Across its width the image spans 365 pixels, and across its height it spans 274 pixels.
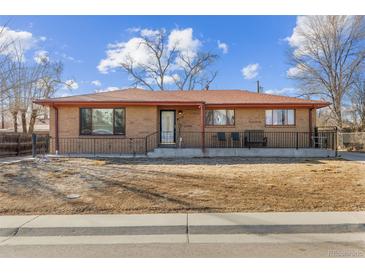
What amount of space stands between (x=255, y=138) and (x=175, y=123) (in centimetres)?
471

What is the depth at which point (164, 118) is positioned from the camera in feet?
54.2

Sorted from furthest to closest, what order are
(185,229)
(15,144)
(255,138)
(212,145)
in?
(15,144) → (212,145) → (255,138) → (185,229)

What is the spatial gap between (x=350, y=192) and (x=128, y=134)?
11.0 metres

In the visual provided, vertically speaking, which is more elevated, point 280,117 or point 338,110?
point 338,110

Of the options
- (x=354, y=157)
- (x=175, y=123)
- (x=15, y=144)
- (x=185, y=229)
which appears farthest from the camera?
(x=15, y=144)

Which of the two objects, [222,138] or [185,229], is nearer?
[185,229]

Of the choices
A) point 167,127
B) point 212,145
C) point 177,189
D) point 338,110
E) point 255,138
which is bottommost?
point 177,189

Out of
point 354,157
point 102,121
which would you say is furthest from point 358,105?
point 102,121

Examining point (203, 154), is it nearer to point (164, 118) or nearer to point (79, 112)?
point (164, 118)

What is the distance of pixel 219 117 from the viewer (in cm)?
1639

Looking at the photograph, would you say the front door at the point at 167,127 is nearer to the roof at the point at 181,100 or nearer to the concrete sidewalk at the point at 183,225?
the roof at the point at 181,100

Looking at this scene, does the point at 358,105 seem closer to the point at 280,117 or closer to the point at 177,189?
the point at 280,117

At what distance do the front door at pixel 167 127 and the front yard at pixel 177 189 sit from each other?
6.15 m
